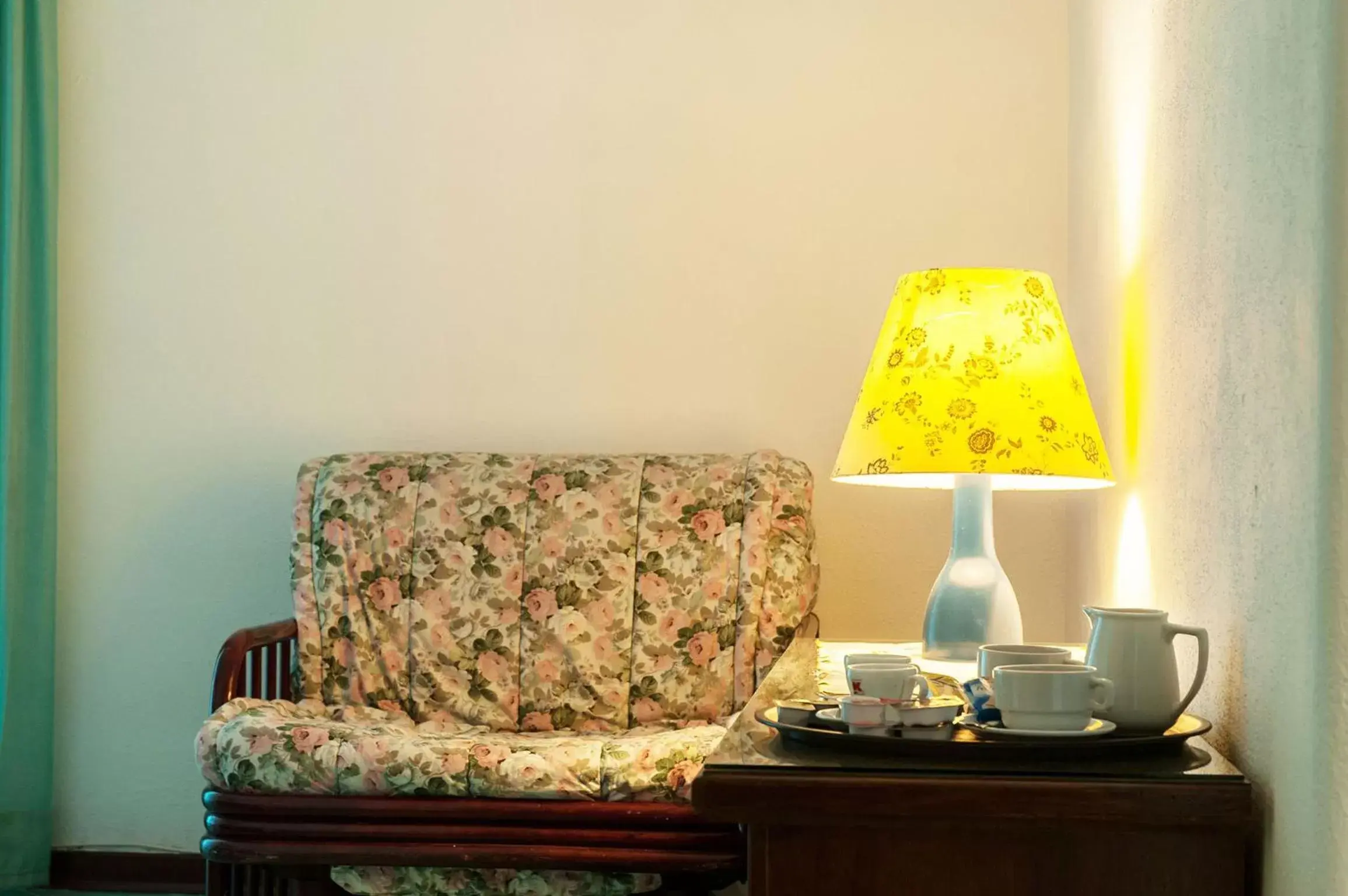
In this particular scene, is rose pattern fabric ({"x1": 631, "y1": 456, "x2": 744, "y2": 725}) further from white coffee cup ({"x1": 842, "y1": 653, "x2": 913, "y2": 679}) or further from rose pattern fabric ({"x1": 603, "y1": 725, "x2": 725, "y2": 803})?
white coffee cup ({"x1": 842, "y1": 653, "x2": 913, "y2": 679})

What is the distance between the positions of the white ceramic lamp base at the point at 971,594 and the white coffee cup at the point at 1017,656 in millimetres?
417

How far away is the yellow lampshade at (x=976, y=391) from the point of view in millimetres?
1715

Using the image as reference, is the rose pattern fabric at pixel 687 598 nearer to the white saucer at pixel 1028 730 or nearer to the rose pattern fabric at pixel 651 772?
the rose pattern fabric at pixel 651 772

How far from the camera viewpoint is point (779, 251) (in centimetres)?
278

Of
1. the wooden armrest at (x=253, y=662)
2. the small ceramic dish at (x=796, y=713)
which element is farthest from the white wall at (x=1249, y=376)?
the wooden armrest at (x=253, y=662)

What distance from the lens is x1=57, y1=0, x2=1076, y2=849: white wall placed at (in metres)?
2.76

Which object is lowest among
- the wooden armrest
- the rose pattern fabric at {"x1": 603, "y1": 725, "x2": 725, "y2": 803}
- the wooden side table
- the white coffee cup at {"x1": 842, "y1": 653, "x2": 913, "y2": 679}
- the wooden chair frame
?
the wooden chair frame

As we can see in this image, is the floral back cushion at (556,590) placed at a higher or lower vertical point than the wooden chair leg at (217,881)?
higher

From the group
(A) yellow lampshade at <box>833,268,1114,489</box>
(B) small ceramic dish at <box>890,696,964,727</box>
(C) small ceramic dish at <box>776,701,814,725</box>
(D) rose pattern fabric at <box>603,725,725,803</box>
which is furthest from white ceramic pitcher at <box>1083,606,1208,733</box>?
(D) rose pattern fabric at <box>603,725,725,803</box>

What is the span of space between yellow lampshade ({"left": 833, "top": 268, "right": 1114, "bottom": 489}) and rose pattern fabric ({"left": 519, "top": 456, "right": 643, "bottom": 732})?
2.35 ft

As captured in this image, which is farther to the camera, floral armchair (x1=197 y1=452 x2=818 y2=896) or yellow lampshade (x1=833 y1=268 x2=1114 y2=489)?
floral armchair (x1=197 y1=452 x2=818 y2=896)

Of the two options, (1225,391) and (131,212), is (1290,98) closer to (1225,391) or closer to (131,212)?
(1225,391)

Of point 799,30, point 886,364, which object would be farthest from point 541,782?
point 799,30

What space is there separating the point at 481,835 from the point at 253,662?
0.63 m
